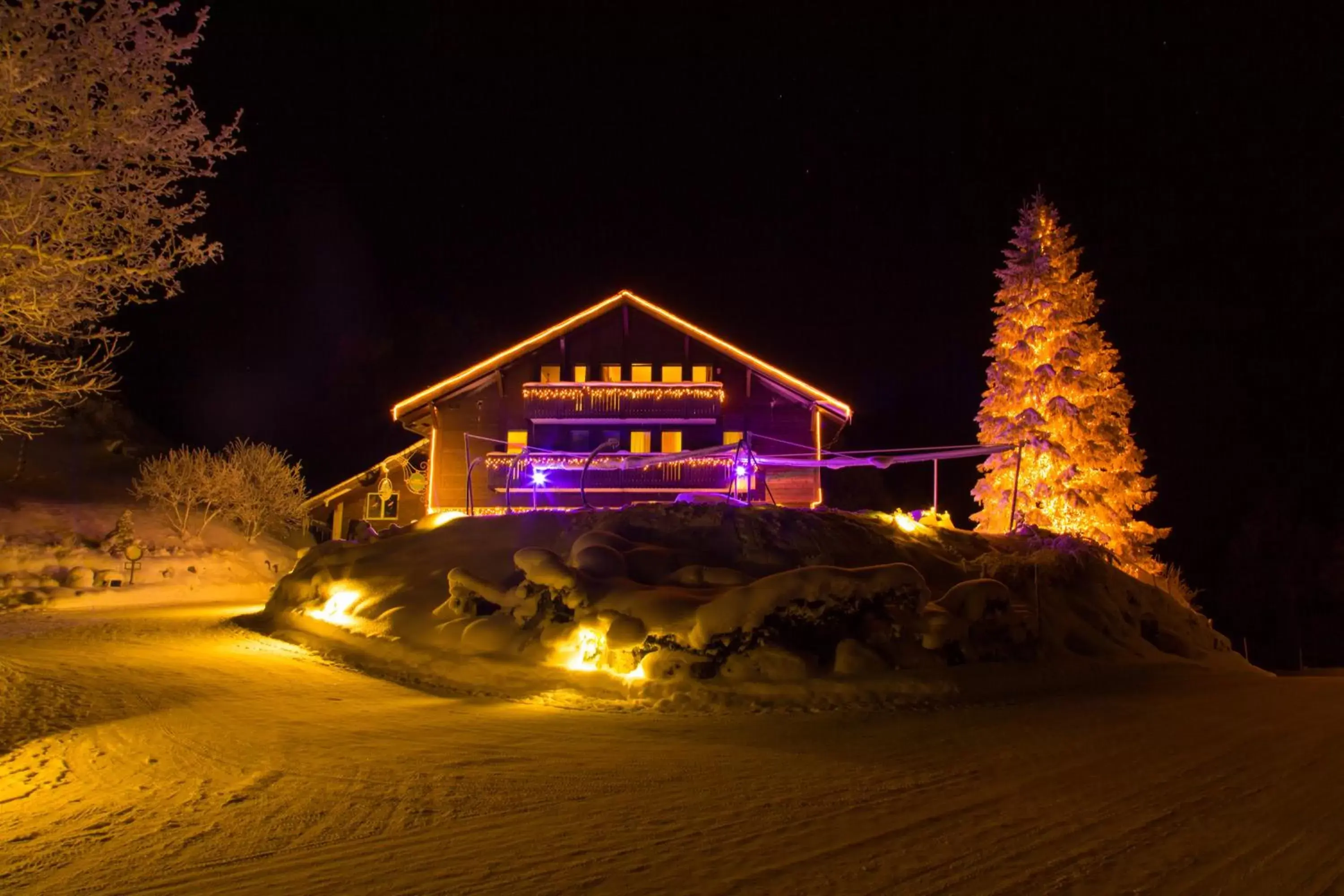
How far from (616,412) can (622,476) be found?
2543mm

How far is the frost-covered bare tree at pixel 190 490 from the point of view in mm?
37969

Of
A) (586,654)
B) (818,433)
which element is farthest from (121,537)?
(586,654)

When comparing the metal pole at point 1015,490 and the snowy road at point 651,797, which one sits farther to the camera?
the metal pole at point 1015,490

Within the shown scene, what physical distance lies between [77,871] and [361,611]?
39.8 ft

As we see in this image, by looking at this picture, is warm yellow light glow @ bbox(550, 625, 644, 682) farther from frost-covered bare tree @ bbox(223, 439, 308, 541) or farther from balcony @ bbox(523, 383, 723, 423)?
frost-covered bare tree @ bbox(223, 439, 308, 541)

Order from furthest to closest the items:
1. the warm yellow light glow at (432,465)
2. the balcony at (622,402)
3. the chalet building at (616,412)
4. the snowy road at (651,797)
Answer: the warm yellow light glow at (432,465) → the balcony at (622,402) → the chalet building at (616,412) → the snowy road at (651,797)

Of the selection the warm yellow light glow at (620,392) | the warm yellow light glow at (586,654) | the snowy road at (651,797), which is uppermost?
the warm yellow light glow at (620,392)

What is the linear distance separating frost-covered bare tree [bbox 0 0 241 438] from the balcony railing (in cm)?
2079

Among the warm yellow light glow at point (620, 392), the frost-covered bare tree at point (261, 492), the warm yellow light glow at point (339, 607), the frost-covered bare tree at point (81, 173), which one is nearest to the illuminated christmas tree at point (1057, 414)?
Answer: the warm yellow light glow at point (620, 392)

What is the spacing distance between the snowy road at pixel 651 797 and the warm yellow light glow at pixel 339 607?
18.7 feet

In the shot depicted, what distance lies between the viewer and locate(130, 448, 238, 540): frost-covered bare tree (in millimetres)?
37969

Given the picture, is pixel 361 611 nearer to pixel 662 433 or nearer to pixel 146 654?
pixel 146 654

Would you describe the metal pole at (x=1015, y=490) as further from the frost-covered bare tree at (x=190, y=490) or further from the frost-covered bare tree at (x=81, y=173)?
the frost-covered bare tree at (x=190, y=490)

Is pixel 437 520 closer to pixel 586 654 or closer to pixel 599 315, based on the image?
pixel 586 654
